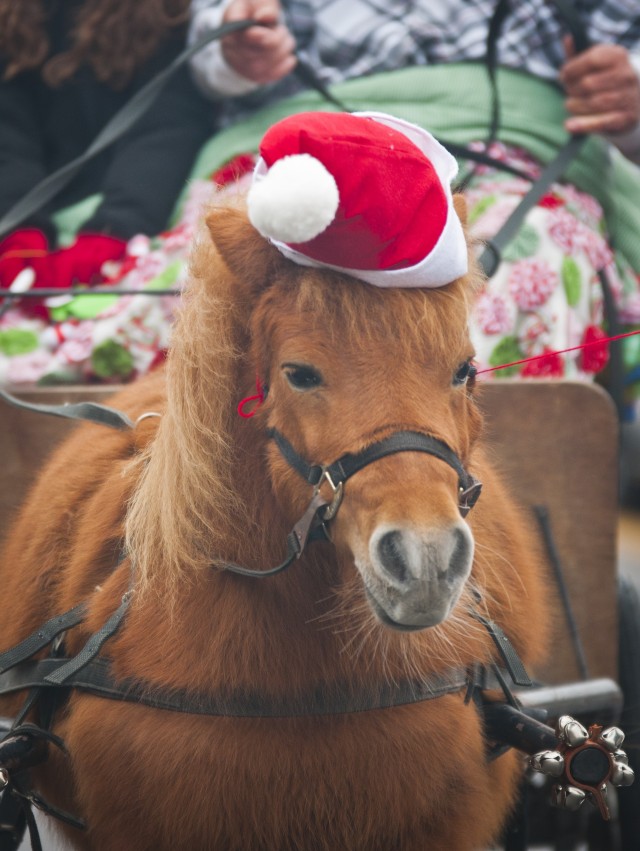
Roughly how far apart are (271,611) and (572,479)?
81 cm

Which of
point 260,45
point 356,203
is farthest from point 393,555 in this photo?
point 260,45

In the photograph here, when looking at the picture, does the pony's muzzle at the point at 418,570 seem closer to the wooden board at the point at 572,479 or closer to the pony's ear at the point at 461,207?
the pony's ear at the point at 461,207

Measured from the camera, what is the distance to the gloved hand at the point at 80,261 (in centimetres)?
197

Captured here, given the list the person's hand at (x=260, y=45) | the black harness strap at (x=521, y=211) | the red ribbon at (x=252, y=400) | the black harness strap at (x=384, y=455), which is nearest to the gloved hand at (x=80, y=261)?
the person's hand at (x=260, y=45)

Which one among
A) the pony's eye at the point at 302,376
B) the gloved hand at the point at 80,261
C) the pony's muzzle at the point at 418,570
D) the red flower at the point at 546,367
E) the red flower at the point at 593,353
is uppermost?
the pony's eye at the point at 302,376

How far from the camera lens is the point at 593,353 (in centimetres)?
195

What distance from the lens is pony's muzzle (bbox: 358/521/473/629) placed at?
785mm

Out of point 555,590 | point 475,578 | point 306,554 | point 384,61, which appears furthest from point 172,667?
point 384,61

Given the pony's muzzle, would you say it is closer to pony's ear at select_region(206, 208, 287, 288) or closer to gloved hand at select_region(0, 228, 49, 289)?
pony's ear at select_region(206, 208, 287, 288)

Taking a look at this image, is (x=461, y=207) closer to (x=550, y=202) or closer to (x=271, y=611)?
(x=271, y=611)

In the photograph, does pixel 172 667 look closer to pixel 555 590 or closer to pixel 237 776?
pixel 237 776

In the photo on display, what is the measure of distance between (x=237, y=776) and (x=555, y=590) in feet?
2.62

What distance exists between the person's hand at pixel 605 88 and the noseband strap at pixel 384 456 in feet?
4.16

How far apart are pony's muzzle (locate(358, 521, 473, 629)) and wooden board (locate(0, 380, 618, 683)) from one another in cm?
77
